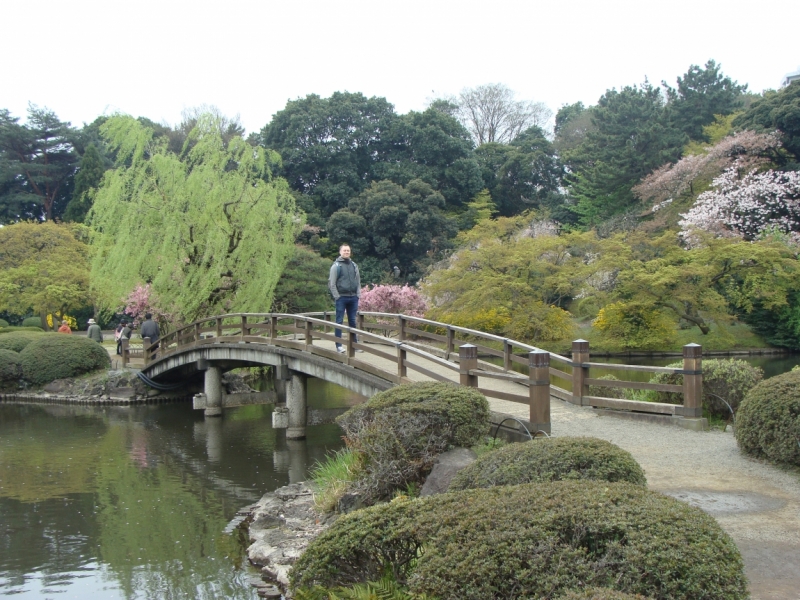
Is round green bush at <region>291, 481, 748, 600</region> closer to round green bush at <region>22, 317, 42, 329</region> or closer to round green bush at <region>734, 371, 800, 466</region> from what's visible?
round green bush at <region>734, 371, 800, 466</region>

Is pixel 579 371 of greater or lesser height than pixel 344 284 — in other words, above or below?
below

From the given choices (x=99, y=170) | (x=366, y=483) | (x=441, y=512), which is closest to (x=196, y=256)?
(x=366, y=483)

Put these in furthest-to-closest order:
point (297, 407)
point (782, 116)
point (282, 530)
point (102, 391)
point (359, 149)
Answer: point (359, 149) → point (782, 116) → point (102, 391) → point (297, 407) → point (282, 530)

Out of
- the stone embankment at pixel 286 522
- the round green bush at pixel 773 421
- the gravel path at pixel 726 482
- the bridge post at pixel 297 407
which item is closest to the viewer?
the gravel path at pixel 726 482

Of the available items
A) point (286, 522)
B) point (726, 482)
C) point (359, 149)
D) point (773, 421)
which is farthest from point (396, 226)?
point (726, 482)

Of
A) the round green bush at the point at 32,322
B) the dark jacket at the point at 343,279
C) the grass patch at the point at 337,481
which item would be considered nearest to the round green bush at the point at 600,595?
the grass patch at the point at 337,481

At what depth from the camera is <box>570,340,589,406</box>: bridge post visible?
10.1 metres

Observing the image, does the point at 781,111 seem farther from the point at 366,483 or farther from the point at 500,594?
the point at 500,594

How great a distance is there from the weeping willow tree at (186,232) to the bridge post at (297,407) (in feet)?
21.9

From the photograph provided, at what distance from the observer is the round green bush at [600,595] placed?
3.35m

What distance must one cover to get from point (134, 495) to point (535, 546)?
9.19 metres

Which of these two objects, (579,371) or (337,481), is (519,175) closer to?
(579,371)

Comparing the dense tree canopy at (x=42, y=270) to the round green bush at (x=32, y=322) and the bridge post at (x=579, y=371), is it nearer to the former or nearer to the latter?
the round green bush at (x=32, y=322)

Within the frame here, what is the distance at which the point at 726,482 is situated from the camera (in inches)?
276
